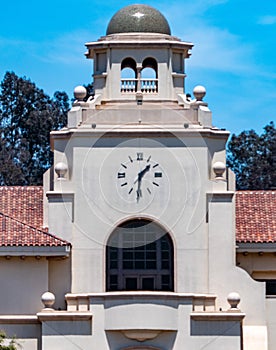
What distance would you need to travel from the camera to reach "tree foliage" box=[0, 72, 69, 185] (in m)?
100

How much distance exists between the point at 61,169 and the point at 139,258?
14.4 ft

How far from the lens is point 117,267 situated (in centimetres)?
5691

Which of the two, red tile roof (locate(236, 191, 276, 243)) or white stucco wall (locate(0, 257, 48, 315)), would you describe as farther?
red tile roof (locate(236, 191, 276, 243))

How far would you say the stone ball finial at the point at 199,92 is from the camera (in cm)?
5781

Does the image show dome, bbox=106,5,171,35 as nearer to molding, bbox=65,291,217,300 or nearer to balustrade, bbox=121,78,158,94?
balustrade, bbox=121,78,158,94

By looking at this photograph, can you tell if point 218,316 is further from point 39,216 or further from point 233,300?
point 39,216

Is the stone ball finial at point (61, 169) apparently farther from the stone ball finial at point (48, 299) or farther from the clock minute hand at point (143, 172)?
the stone ball finial at point (48, 299)

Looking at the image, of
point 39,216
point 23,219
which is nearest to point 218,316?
point 39,216

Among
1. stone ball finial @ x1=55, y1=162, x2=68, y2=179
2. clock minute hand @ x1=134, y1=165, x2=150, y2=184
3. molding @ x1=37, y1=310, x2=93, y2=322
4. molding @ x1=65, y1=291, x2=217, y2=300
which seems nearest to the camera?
molding @ x1=37, y1=310, x2=93, y2=322

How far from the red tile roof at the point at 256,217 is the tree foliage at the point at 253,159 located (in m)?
40.4

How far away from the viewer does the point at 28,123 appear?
103 m

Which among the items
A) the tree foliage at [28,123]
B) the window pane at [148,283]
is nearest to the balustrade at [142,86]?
the window pane at [148,283]

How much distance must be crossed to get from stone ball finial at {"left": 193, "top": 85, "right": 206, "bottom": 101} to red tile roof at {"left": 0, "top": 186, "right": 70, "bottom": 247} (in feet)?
23.9

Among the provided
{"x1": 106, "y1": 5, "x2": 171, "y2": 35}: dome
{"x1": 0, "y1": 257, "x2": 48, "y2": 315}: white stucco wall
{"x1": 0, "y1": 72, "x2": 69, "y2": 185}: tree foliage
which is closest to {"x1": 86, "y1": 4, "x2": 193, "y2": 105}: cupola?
{"x1": 106, "y1": 5, "x2": 171, "y2": 35}: dome
